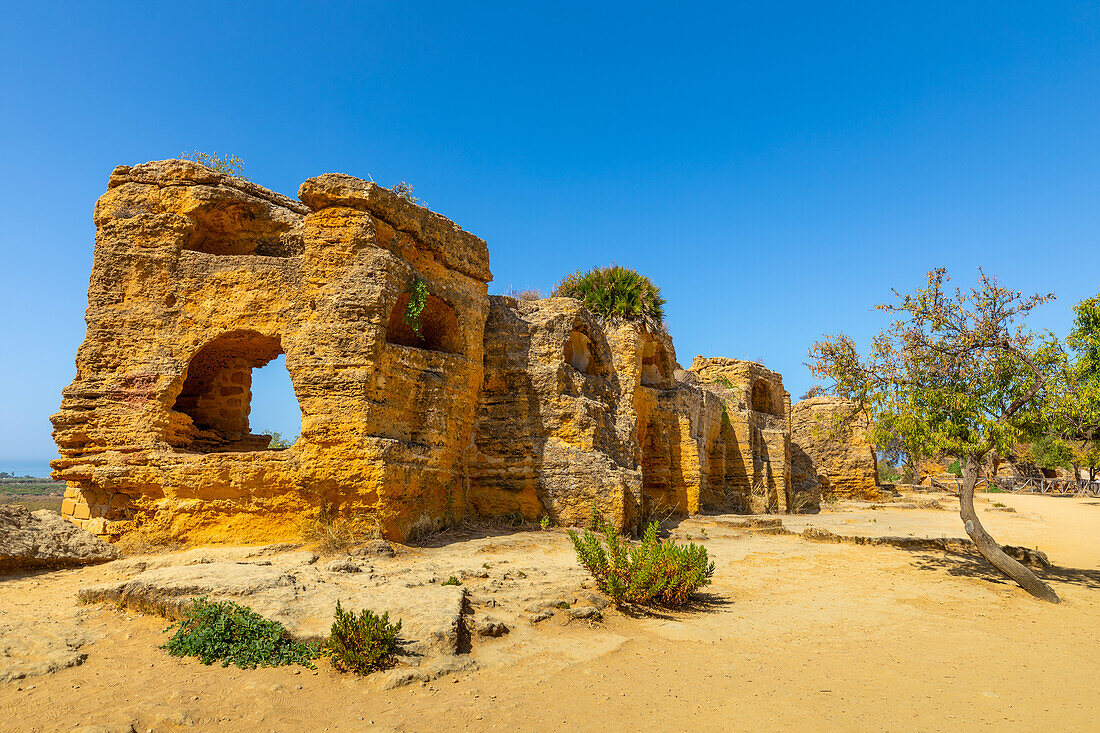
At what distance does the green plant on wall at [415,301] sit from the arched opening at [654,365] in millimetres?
8908

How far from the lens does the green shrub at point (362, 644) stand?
4.92 metres

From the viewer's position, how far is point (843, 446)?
84.4 feet

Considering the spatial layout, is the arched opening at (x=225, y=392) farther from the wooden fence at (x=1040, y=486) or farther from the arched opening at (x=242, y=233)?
the wooden fence at (x=1040, y=486)

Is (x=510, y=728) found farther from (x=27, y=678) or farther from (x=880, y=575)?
(x=880, y=575)

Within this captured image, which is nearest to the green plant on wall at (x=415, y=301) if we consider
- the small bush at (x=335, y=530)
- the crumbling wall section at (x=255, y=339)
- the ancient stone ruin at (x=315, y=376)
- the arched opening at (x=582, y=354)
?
the ancient stone ruin at (x=315, y=376)

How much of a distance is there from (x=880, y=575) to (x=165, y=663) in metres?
10.0

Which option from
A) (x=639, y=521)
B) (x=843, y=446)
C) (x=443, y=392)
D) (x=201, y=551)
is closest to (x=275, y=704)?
(x=201, y=551)

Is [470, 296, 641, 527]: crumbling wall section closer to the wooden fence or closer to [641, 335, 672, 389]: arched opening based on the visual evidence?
[641, 335, 672, 389]: arched opening

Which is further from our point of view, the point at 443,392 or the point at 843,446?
the point at 843,446

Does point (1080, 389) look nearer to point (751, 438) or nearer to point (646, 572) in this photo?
point (646, 572)

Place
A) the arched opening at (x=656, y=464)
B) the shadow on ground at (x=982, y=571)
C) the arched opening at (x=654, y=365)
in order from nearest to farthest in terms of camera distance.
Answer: the shadow on ground at (x=982, y=571) → the arched opening at (x=656, y=464) → the arched opening at (x=654, y=365)

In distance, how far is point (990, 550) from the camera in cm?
927

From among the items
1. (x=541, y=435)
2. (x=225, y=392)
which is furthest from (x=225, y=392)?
(x=541, y=435)

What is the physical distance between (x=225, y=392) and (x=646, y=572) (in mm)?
9894
